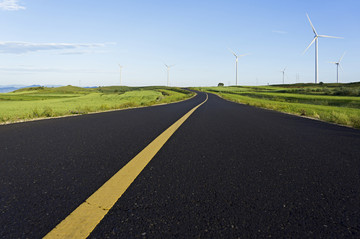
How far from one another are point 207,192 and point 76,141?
333 centimetres

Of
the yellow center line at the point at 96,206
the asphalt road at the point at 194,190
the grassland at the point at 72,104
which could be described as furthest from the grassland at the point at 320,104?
the grassland at the point at 72,104

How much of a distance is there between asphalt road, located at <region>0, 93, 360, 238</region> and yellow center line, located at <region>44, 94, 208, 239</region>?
0.20ft

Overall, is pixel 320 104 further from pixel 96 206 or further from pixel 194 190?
pixel 96 206

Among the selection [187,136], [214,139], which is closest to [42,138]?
[187,136]

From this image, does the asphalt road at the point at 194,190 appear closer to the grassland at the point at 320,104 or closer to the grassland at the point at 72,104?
the grassland at the point at 320,104

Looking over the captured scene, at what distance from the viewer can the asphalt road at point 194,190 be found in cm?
179

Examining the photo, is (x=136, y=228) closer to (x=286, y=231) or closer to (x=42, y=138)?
(x=286, y=231)

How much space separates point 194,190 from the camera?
2.48 metres

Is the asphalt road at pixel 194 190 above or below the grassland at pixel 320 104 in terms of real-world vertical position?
below

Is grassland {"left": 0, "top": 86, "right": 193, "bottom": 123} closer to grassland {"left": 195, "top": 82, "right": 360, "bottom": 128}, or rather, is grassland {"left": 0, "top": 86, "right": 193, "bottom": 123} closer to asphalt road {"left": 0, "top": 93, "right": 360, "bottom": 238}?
asphalt road {"left": 0, "top": 93, "right": 360, "bottom": 238}

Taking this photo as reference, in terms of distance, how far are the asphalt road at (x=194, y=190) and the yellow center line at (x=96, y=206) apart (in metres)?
0.06

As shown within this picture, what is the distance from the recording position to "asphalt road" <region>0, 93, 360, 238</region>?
1793 millimetres

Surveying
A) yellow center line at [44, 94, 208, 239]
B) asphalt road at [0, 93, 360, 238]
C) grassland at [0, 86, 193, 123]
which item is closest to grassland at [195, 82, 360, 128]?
asphalt road at [0, 93, 360, 238]

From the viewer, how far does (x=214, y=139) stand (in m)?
5.40
